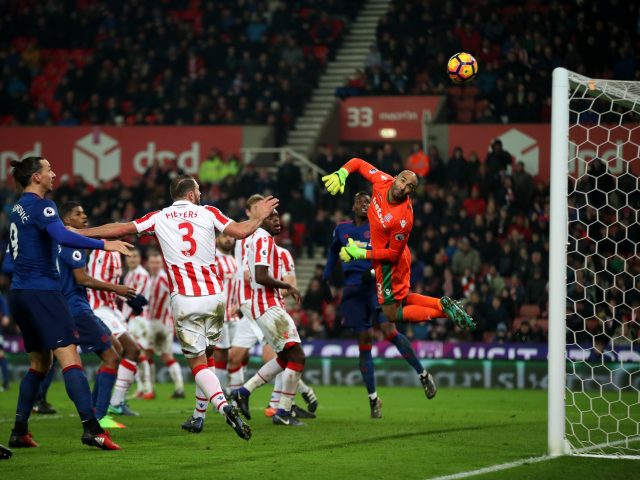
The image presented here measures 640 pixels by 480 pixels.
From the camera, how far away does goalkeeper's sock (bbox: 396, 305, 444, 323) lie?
434 inches

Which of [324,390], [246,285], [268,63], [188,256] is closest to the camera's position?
[188,256]

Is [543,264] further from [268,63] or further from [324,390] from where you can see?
[268,63]

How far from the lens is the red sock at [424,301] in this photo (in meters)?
11.0

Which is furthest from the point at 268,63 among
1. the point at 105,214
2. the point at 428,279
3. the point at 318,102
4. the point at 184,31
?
the point at 428,279

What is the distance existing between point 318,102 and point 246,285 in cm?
1434

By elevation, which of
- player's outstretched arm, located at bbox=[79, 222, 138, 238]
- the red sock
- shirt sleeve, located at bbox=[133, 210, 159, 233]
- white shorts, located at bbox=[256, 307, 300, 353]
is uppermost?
shirt sleeve, located at bbox=[133, 210, 159, 233]

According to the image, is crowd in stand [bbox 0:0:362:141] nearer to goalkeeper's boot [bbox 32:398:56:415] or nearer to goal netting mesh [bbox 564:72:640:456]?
goal netting mesh [bbox 564:72:640:456]

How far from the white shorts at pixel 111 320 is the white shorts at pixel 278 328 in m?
2.05

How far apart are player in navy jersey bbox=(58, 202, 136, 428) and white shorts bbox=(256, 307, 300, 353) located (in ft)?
5.18

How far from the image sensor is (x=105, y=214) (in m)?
24.5

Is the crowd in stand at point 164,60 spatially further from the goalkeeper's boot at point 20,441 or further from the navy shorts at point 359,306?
the goalkeeper's boot at point 20,441

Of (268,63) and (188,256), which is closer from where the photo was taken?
(188,256)

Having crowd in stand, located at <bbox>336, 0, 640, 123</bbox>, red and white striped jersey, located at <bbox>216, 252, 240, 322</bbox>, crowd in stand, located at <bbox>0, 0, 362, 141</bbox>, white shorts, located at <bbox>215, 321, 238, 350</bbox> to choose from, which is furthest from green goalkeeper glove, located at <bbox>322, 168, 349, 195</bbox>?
crowd in stand, located at <bbox>0, 0, 362, 141</bbox>

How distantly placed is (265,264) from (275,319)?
23.1 inches
